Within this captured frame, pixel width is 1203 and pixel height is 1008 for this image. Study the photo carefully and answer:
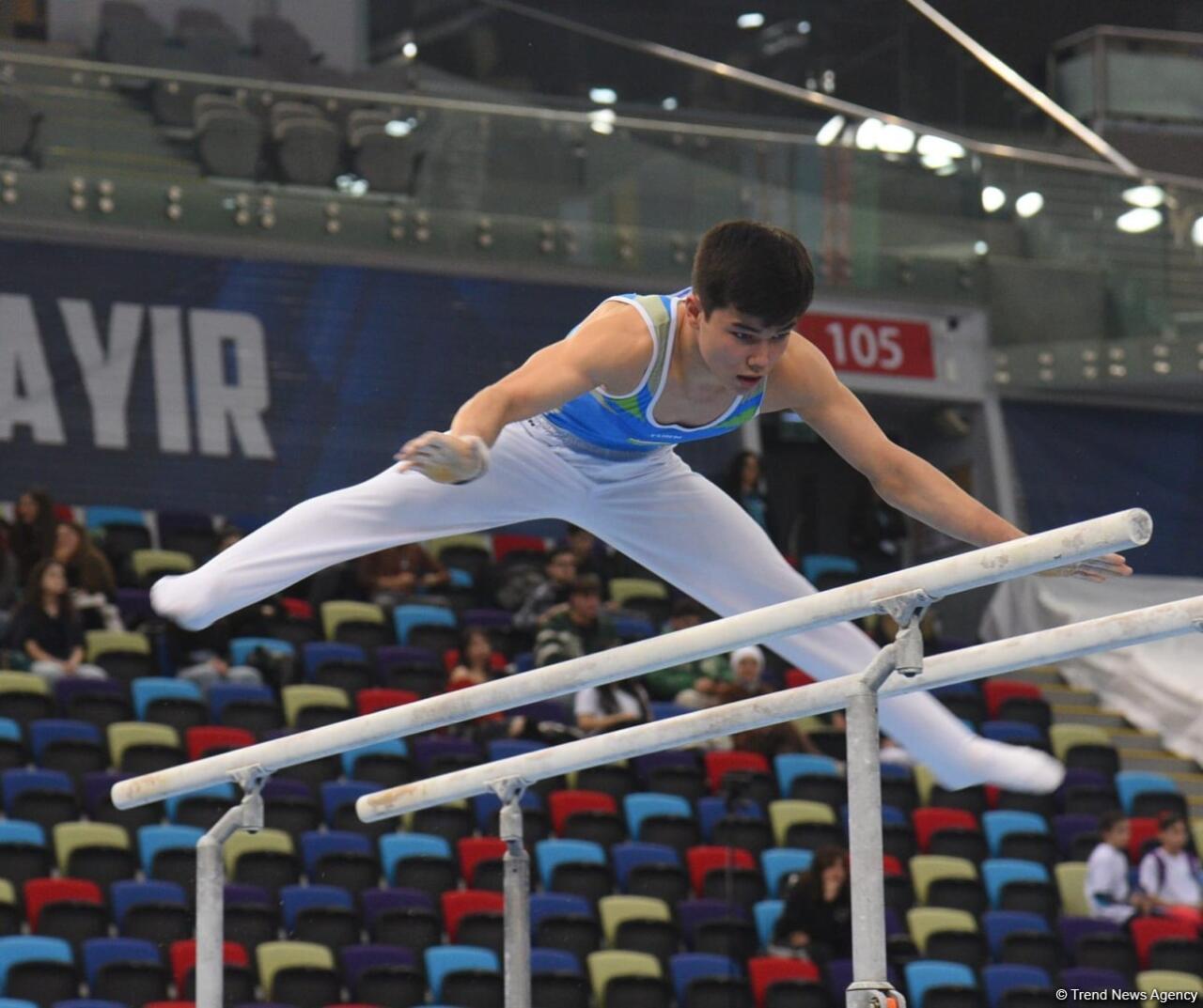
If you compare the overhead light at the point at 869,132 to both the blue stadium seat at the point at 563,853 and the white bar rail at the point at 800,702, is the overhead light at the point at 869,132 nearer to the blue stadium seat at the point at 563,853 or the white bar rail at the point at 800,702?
the blue stadium seat at the point at 563,853

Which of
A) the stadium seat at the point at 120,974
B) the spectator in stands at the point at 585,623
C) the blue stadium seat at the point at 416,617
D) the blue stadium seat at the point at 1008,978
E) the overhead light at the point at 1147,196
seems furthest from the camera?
the overhead light at the point at 1147,196

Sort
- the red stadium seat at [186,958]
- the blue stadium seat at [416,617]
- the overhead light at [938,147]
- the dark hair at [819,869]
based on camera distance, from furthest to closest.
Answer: the overhead light at [938,147]
the blue stadium seat at [416,617]
the dark hair at [819,869]
the red stadium seat at [186,958]

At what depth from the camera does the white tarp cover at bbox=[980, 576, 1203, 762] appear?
15398 mm

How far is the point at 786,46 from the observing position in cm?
2173

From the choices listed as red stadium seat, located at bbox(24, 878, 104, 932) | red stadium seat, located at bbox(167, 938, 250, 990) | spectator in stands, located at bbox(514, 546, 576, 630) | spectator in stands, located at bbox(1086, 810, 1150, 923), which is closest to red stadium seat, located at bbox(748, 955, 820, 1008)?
spectator in stands, located at bbox(1086, 810, 1150, 923)

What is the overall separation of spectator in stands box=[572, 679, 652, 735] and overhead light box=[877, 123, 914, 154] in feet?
20.6

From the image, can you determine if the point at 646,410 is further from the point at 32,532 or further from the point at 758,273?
the point at 32,532

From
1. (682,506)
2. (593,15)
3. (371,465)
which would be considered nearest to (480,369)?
(371,465)

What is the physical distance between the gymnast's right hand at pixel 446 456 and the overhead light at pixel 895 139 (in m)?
12.8

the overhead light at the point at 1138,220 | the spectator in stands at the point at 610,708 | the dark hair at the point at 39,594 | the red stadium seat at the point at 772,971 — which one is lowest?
the red stadium seat at the point at 772,971

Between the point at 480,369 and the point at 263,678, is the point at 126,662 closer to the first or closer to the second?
the point at 263,678

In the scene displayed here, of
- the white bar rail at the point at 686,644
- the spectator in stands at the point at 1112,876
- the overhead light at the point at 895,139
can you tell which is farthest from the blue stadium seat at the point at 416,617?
the white bar rail at the point at 686,644

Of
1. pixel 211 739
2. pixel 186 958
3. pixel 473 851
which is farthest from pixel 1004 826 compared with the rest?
pixel 186 958

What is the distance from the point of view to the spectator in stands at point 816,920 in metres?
10.4
